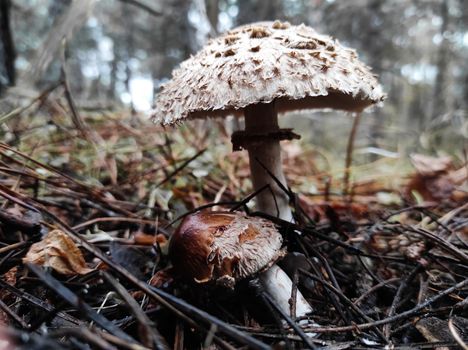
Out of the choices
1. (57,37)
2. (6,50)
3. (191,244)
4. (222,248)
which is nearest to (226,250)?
(222,248)

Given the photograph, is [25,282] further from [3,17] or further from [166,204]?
[3,17]

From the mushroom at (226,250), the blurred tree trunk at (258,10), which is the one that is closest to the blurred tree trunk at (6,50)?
the mushroom at (226,250)

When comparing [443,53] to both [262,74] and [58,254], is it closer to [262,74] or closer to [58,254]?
[262,74]

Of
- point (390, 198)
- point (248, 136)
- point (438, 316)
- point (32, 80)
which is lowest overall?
point (438, 316)

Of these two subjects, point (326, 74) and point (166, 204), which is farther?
point (166, 204)

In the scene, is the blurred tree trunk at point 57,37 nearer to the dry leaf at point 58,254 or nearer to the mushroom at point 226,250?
the dry leaf at point 58,254

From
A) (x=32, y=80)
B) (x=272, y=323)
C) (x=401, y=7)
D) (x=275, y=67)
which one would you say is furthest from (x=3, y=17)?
(x=401, y=7)
